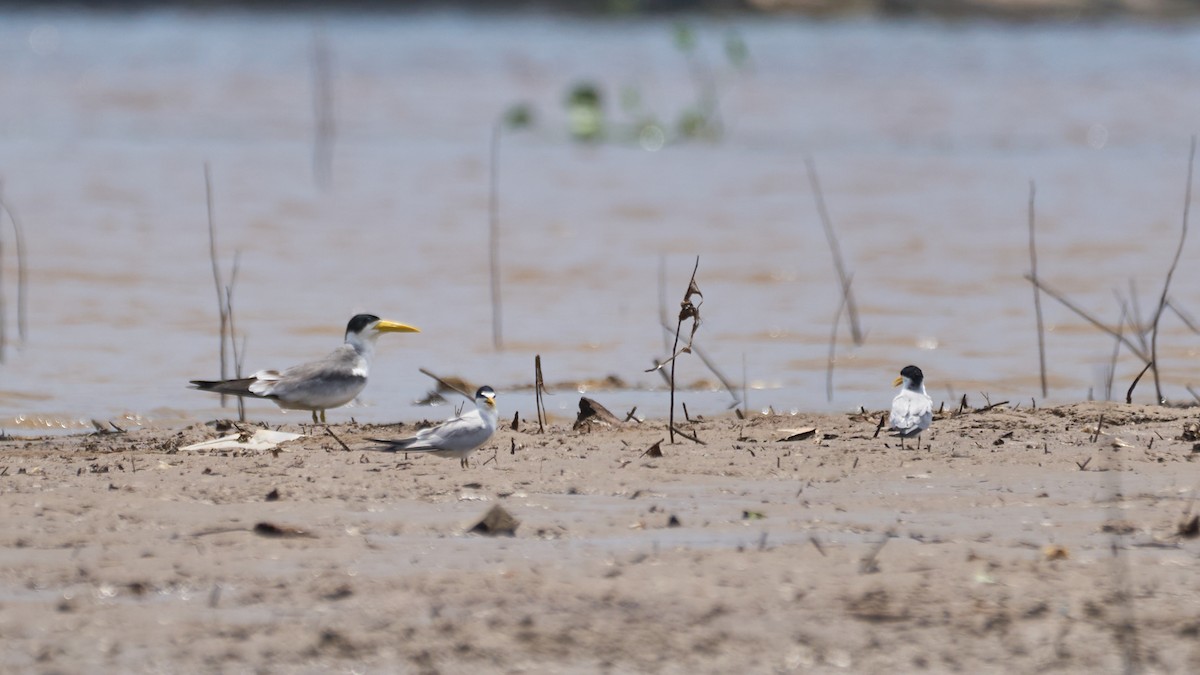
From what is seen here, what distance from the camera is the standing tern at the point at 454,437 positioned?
5.88 m

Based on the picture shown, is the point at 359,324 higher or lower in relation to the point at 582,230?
lower

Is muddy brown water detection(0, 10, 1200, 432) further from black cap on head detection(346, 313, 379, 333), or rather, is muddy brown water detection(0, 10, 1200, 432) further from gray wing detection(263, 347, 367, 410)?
gray wing detection(263, 347, 367, 410)

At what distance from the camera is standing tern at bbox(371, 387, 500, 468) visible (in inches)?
231

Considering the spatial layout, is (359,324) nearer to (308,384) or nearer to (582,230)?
(308,384)

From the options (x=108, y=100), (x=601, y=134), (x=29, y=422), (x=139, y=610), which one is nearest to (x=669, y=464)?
(x=139, y=610)

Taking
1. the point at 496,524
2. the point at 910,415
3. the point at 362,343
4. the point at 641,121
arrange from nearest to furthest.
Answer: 1. the point at 496,524
2. the point at 910,415
3. the point at 362,343
4. the point at 641,121

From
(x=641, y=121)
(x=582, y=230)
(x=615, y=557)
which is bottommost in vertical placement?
(x=615, y=557)

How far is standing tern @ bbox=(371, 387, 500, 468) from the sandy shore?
0.10 meters

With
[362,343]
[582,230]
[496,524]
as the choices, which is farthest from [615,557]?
[582,230]

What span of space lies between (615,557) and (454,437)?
4.25ft

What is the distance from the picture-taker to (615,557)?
4762mm

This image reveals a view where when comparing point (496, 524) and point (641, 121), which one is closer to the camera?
point (496, 524)

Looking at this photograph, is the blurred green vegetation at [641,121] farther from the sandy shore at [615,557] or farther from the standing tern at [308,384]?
the sandy shore at [615,557]

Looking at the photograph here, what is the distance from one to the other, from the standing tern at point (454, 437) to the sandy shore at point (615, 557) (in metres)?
0.10
